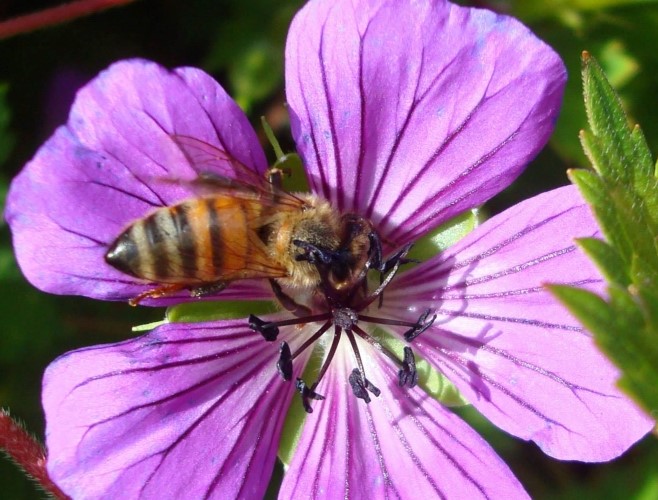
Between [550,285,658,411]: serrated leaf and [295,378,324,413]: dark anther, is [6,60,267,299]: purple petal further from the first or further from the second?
[550,285,658,411]: serrated leaf

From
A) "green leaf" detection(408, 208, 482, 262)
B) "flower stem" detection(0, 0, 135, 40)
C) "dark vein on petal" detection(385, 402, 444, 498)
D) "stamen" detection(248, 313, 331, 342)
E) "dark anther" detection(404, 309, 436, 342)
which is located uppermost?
"flower stem" detection(0, 0, 135, 40)

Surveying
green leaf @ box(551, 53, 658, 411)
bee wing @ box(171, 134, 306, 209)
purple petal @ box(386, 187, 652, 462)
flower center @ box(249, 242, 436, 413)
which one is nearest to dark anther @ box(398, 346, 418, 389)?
flower center @ box(249, 242, 436, 413)

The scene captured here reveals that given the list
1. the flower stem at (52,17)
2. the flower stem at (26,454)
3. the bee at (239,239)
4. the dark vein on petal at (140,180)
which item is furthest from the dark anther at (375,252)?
the flower stem at (52,17)

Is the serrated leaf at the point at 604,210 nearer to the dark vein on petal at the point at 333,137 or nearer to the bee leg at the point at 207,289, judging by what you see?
the dark vein on petal at the point at 333,137

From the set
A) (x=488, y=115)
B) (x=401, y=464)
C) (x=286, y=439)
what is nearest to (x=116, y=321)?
(x=286, y=439)

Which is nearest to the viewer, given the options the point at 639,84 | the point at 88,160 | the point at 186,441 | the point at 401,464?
the point at 88,160

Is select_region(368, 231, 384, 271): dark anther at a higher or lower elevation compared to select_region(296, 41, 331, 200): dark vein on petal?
lower

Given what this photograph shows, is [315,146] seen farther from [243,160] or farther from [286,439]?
[286,439]
